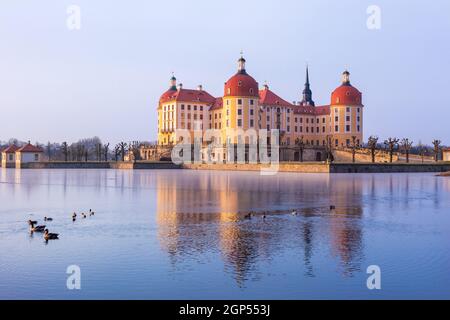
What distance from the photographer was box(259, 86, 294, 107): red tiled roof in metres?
115

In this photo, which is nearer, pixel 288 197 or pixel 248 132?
pixel 288 197

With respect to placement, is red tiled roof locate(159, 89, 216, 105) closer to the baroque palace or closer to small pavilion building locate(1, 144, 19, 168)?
the baroque palace

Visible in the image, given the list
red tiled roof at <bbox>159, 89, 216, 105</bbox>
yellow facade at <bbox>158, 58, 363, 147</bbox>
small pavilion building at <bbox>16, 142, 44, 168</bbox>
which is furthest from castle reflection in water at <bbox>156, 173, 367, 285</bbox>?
red tiled roof at <bbox>159, 89, 216, 105</bbox>

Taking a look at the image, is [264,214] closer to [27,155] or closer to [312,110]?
[27,155]

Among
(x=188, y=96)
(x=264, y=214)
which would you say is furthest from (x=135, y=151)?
(x=264, y=214)

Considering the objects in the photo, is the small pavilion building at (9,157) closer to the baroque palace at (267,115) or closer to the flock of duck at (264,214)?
the baroque palace at (267,115)

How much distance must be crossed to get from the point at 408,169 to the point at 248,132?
106 ft

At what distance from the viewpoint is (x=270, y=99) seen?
116 m

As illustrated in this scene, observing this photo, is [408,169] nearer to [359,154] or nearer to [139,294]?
[359,154]

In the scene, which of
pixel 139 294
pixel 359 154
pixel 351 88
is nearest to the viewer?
pixel 139 294

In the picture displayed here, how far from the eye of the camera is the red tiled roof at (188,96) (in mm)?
116062
